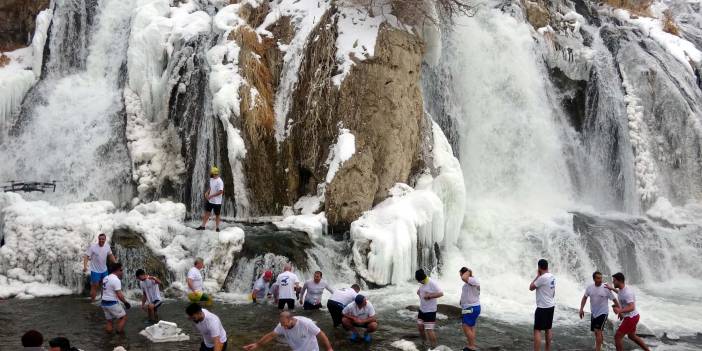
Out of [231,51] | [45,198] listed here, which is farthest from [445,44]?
[45,198]

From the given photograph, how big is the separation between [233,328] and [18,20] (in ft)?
49.6

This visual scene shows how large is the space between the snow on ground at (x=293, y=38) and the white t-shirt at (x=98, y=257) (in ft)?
18.5

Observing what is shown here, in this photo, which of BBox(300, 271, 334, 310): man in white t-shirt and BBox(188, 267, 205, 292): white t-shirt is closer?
BBox(188, 267, 205, 292): white t-shirt

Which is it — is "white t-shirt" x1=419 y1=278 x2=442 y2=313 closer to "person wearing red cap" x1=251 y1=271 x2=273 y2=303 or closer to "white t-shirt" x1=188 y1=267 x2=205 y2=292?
"person wearing red cap" x1=251 y1=271 x2=273 y2=303

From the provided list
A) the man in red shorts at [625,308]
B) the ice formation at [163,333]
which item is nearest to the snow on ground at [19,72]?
the ice formation at [163,333]

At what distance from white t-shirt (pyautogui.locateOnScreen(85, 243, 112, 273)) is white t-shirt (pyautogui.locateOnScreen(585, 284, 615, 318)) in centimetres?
836

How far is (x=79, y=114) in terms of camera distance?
1695 cm

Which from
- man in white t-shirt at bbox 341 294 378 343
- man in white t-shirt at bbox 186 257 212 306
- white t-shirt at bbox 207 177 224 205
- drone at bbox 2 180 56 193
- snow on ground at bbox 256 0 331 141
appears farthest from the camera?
snow on ground at bbox 256 0 331 141

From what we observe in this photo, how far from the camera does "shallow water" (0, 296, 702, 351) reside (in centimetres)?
938

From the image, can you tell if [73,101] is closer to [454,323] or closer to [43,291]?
[43,291]

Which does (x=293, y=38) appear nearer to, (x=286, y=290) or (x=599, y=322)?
(x=286, y=290)

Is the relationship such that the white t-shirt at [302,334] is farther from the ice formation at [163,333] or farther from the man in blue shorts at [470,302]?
the ice formation at [163,333]

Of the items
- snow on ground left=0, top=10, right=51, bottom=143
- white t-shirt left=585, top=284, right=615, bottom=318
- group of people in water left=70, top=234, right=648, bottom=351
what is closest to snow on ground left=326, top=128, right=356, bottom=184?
group of people in water left=70, top=234, right=648, bottom=351

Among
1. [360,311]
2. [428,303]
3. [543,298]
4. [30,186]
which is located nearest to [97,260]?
[360,311]
